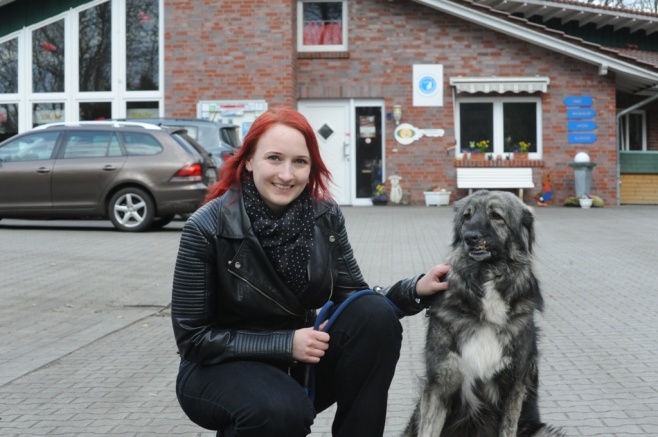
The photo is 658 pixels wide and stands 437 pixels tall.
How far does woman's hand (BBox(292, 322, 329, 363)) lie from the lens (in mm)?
3346

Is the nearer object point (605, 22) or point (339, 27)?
point (339, 27)

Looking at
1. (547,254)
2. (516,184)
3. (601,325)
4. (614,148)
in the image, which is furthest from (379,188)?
(601,325)

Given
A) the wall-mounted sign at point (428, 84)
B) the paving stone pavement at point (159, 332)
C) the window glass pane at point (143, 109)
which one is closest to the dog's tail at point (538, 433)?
the paving stone pavement at point (159, 332)

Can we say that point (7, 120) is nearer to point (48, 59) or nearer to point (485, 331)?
point (48, 59)

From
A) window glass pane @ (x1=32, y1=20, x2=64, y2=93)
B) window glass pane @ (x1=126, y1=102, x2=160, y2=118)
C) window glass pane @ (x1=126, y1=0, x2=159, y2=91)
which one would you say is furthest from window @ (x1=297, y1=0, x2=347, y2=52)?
window glass pane @ (x1=32, y1=20, x2=64, y2=93)

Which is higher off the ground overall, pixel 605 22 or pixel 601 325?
pixel 605 22

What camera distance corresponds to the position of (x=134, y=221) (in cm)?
1542

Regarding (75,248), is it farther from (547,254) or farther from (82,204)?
(547,254)

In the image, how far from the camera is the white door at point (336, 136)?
23781 millimetres

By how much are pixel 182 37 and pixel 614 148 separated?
1176cm

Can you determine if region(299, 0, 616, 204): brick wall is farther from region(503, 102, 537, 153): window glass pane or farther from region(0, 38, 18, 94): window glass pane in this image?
region(0, 38, 18, 94): window glass pane

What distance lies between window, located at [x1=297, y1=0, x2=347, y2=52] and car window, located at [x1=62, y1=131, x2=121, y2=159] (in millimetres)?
9674

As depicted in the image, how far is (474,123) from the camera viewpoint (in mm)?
23828

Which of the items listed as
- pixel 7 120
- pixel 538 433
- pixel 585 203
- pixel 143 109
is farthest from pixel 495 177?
pixel 538 433
